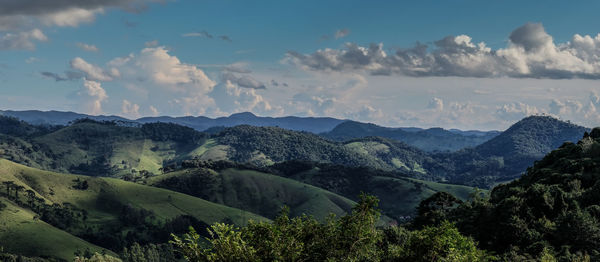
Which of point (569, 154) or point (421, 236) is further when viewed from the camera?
point (569, 154)

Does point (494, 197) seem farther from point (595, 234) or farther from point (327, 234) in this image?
point (327, 234)

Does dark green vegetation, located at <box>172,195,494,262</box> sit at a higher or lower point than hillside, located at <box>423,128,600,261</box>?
higher

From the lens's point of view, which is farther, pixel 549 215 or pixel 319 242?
pixel 549 215

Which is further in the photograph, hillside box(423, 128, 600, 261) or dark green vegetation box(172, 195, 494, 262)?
hillside box(423, 128, 600, 261)

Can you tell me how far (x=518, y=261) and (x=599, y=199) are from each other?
5359 cm

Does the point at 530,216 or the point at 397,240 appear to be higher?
the point at 530,216

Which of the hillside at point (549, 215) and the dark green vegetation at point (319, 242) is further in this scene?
the hillside at point (549, 215)

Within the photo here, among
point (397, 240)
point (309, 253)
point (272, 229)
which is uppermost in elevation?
point (272, 229)

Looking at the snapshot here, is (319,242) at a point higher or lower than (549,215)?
higher

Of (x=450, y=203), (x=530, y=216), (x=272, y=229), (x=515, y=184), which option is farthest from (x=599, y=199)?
(x=272, y=229)

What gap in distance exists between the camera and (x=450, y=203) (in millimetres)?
167875

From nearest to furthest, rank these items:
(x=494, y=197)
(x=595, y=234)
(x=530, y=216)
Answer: (x=595, y=234)
(x=530, y=216)
(x=494, y=197)

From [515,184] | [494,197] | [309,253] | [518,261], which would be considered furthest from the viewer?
[515,184]

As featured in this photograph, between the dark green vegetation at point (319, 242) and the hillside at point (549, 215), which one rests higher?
the dark green vegetation at point (319, 242)
